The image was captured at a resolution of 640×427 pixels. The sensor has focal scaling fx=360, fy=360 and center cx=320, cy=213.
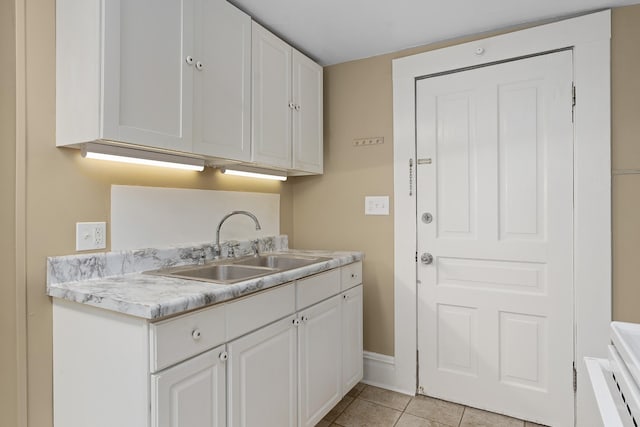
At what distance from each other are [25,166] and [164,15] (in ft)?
2.59

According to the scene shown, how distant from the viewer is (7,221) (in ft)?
4.28

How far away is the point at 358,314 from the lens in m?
2.35

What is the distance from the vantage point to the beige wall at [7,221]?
51.0 inches

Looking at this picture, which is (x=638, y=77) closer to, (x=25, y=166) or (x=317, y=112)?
(x=317, y=112)

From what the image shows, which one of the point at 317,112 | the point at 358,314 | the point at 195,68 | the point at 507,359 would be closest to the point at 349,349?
the point at 358,314

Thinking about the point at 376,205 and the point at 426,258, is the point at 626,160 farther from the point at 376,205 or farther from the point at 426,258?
the point at 376,205

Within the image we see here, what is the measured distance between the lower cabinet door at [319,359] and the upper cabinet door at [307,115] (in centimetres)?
94

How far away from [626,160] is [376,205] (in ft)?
4.55

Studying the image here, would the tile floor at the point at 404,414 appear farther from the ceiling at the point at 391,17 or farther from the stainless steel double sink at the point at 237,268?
the ceiling at the point at 391,17

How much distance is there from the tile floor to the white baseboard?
0.30ft

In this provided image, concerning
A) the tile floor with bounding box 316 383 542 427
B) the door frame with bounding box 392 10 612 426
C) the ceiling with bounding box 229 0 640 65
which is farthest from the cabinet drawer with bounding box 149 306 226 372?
the door frame with bounding box 392 10 612 426

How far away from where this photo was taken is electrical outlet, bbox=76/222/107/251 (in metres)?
1.48

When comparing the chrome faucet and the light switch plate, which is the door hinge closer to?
the light switch plate

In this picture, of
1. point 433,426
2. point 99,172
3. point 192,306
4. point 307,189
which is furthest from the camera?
point 307,189
